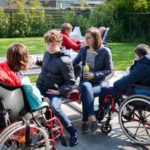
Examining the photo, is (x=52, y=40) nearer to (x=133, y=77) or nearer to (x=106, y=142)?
(x=133, y=77)

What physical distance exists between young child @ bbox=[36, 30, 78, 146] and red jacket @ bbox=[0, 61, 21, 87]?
0.89 m

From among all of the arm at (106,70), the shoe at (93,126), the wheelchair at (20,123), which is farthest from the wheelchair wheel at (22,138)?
the arm at (106,70)

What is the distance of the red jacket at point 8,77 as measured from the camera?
302cm

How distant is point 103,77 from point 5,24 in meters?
13.3

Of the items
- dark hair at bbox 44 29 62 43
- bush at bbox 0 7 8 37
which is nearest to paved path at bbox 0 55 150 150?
dark hair at bbox 44 29 62 43

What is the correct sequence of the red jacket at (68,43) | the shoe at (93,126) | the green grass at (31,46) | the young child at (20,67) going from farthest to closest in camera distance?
the green grass at (31,46)
the red jacket at (68,43)
the shoe at (93,126)
the young child at (20,67)

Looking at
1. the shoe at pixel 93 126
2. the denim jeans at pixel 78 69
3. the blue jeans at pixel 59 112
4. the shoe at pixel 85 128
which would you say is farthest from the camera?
the denim jeans at pixel 78 69

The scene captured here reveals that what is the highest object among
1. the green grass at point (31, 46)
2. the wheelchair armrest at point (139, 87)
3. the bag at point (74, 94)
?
the wheelchair armrest at point (139, 87)

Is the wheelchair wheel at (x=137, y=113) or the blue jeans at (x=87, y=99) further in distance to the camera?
the blue jeans at (x=87, y=99)

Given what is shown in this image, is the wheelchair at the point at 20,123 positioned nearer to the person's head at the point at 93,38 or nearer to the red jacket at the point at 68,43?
the person's head at the point at 93,38

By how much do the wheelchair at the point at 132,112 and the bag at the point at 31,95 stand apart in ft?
3.38

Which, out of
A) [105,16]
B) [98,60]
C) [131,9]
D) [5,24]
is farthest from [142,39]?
[98,60]

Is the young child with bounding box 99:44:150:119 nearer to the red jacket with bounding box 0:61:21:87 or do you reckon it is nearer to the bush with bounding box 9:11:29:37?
the red jacket with bounding box 0:61:21:87

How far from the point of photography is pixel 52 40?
13.2 feet
